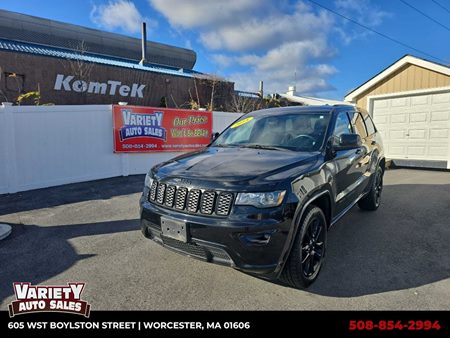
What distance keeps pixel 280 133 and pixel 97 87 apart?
12042 millimetres

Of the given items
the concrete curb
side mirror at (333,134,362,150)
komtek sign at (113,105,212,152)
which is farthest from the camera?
komtek sign at (113,105,212,152)

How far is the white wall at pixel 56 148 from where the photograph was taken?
6.64 meters

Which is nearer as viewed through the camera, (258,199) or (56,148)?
(258,199)

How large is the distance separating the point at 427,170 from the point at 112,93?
13155 mm

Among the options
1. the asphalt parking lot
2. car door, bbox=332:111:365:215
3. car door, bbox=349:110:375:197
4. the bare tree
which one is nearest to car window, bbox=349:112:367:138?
car door, bbox=349:110:375:197

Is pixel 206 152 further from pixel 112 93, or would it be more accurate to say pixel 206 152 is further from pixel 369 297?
pixel 112 93

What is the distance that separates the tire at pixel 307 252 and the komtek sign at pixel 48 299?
176cm

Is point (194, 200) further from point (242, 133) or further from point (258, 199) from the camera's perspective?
point (242, 133)

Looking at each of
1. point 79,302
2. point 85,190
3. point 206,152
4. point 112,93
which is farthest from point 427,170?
point 112,93

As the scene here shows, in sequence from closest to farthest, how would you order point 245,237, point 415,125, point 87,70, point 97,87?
1. point 245,237
2. point 415,125
3. point 87,70
4. point 97,87

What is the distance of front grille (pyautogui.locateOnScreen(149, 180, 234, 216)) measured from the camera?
8.20ft

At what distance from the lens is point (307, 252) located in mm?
2848

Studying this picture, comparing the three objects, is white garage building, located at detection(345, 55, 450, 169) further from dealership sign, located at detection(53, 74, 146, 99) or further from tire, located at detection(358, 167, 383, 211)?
dealership sign, located at detection(53, 74, 146, 99)

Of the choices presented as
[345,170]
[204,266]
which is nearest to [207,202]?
[204,266]
